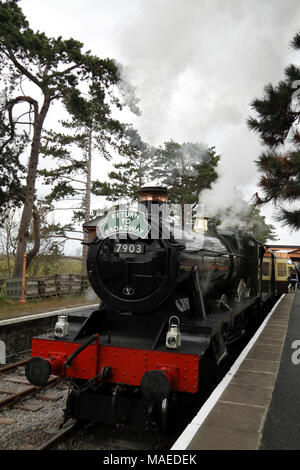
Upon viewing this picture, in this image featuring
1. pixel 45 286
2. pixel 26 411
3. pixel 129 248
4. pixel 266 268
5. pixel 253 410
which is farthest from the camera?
pixel 45 286

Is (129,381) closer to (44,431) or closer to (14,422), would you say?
(44,431)

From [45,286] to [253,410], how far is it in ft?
39.1

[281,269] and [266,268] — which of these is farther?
[281,269]

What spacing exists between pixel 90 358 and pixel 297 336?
18.0 ft

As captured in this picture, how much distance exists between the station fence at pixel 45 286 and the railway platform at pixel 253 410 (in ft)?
30.6

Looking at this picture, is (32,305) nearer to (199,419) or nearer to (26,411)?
(26,411)

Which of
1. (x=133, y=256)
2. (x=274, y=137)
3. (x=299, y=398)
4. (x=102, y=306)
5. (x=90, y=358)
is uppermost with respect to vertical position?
(x=274, y=137)

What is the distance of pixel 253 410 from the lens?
3926mm

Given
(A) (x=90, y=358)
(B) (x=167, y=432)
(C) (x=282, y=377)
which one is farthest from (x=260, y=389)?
(A) (x=90, y=358)

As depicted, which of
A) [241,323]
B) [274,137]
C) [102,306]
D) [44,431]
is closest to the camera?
[44,431]

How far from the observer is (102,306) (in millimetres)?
5188

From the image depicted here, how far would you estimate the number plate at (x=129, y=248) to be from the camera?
4680 millimetres

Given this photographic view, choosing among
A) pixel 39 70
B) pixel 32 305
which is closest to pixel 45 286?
pixel 32 305

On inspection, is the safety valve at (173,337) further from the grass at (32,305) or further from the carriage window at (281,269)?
the carriage window at (281,269)
